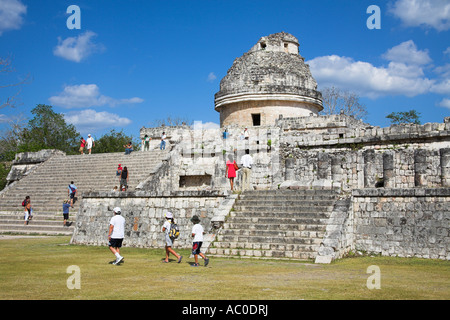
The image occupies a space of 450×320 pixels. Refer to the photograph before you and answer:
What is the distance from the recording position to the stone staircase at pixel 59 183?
19.3m

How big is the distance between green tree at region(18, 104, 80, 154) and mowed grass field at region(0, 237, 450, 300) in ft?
93.3

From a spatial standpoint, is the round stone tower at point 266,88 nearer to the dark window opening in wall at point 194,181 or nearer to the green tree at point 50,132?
the dark window opening in wall at point 194,181

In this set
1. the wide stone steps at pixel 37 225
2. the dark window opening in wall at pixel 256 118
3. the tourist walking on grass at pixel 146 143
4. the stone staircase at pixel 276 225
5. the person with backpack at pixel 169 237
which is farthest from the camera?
the dark window opening in wall at pixel 256 118

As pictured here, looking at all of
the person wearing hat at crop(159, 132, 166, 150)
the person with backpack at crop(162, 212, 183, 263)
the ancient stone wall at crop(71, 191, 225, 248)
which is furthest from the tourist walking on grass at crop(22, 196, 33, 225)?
the person with backpack at crop(162, 212, 183, 263)

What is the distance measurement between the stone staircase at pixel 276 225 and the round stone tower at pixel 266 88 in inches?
564

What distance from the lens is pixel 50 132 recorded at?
1565 inches

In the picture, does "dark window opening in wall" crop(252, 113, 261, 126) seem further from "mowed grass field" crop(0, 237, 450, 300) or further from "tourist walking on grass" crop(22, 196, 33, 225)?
"mowed grass field" crop(0, 237, 450, 300)

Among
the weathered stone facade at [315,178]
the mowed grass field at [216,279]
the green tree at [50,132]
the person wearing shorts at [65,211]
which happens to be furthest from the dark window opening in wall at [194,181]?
the green tree at [50,132]

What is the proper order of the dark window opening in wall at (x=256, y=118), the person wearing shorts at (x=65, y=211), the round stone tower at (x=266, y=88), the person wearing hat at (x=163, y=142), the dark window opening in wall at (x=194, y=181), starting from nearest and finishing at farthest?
the person wearing shorts at (x=65, y=211) < the dark window opening in wall at (x=194, y=181) < the person wearing hat at (x=163, y=142) < the round stone tower at (x=266, y=88) < the dark window opening in wall at (x=256, y=118)

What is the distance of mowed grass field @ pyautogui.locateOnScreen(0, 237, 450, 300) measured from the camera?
659cm

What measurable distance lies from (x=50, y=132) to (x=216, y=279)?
35.2m

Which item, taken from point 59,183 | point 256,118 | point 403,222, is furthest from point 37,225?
point 256,118

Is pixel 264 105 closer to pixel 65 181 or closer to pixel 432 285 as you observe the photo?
pixel 65 181

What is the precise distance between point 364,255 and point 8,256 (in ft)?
29.6
